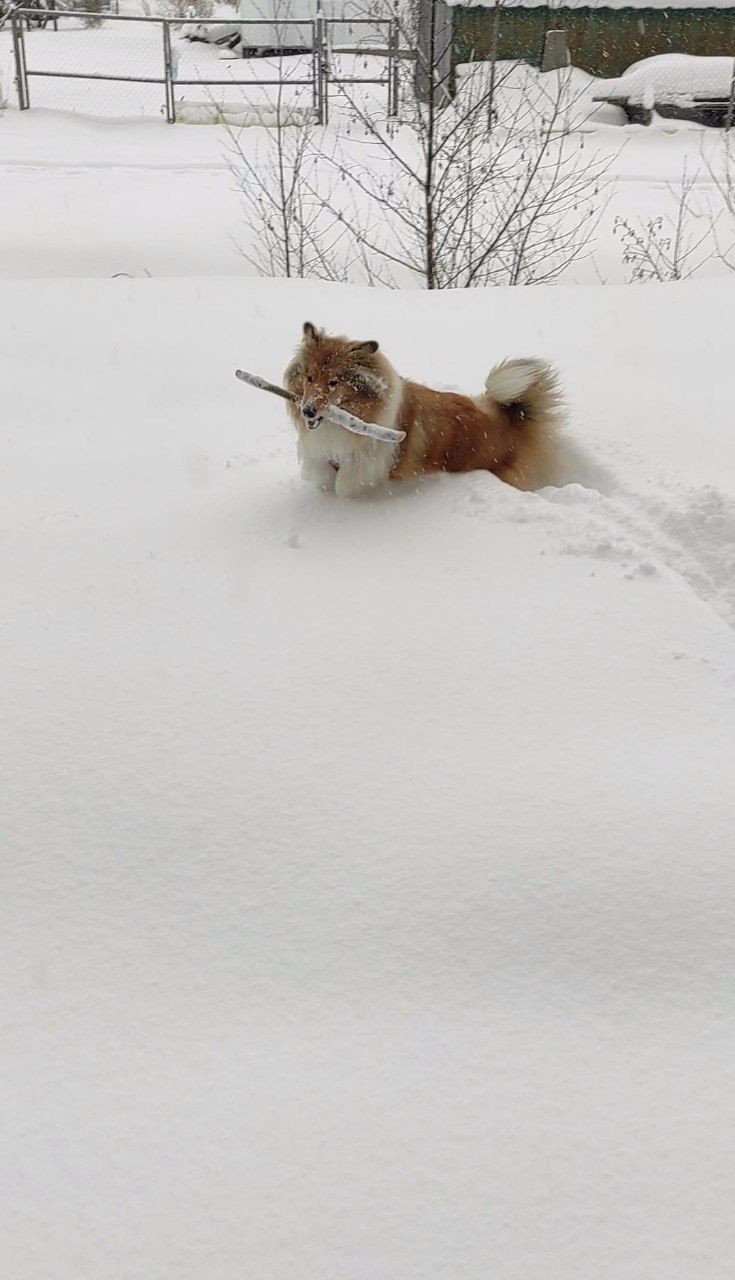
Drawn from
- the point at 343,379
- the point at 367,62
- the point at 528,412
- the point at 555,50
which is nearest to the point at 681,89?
the point at 555,50

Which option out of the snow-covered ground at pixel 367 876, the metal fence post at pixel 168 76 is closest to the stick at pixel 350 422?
the snow-covered ground at pixel 367 876

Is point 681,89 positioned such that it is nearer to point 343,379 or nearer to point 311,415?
point 343,379

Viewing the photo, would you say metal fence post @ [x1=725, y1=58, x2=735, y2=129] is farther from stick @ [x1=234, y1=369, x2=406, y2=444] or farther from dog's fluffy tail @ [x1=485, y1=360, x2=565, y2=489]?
stick @ [x1=234, y1=369, x2=406, y2=444]

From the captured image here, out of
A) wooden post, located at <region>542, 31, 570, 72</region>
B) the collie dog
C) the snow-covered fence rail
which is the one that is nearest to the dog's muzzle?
the collie dog

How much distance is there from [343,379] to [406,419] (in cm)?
34

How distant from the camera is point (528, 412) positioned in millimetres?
4457

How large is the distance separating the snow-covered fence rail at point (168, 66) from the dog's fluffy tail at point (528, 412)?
806 cm

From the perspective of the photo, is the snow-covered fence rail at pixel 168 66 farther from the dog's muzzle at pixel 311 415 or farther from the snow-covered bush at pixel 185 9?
the dog's muzzle at pixel 311 415

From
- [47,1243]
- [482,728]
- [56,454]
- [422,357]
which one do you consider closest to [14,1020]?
[47,1243]

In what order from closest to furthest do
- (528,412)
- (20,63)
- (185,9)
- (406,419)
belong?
(406,419) < (528,412) < (20,63) < (185,9)

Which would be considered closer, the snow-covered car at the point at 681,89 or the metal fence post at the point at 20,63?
the metal fence post at the point at 20,63

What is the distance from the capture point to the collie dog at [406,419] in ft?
13.0

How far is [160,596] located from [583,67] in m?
19.7

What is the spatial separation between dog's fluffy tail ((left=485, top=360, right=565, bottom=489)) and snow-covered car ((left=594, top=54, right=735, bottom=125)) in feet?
50.5
